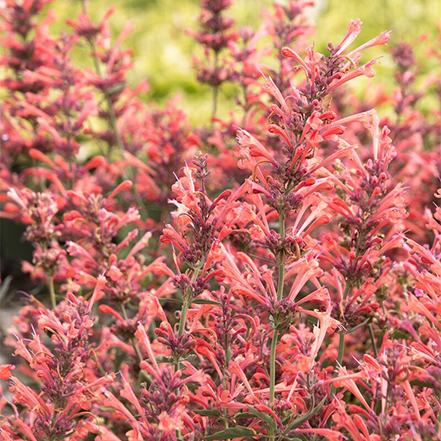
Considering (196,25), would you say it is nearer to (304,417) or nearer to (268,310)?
(268,310)

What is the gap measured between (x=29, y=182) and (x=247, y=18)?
3970 millimetres

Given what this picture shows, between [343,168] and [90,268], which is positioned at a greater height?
[343,168]

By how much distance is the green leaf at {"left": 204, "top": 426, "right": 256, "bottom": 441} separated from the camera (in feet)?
4.81

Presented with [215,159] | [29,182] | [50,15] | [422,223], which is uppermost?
[50,15]

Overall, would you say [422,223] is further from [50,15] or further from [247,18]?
[247,18]

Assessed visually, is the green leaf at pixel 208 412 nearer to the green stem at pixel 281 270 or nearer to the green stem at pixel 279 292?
the green stem at pixel 279 292

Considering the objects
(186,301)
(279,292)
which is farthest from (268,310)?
(186,301)

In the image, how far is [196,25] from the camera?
26.2ft

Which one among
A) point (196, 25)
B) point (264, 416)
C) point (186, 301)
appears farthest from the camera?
point (196, 25)

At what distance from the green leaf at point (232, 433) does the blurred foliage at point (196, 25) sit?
4.85 metres

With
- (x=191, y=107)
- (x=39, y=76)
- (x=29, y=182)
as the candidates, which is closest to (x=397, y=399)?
(x=39, y=76)

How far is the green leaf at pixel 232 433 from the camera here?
146 centimetres

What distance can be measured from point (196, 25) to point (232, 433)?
7.13 m

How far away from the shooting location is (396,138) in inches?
148
